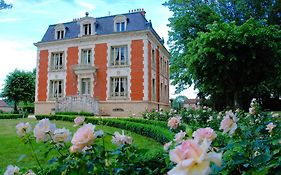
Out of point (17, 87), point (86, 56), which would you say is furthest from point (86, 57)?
point (17, 87)

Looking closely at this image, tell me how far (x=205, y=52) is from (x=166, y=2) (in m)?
9.56

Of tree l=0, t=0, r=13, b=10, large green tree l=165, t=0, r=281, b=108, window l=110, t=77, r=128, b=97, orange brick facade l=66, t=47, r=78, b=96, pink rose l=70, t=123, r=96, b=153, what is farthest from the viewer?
orange brick facade l=66, t=47, r=78, b=96

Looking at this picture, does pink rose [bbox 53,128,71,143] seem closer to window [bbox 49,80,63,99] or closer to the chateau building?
the chateau building

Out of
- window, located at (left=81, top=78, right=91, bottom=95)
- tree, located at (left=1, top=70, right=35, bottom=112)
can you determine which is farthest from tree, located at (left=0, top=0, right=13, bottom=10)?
tree, located at (left=1, top=70, right=35, bottom=112)

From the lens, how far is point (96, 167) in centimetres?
165

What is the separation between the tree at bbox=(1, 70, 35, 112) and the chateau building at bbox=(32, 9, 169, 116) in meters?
9.55

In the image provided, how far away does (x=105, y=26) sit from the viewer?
2489cm

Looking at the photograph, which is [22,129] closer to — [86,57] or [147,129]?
[147,129]

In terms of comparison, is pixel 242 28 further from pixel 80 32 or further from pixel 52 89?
pixel 52 89

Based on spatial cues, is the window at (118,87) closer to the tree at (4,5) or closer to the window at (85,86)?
the window at (85,86)

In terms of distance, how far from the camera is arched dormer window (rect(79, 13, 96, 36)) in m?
24.9

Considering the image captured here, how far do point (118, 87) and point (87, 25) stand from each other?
20.7ft

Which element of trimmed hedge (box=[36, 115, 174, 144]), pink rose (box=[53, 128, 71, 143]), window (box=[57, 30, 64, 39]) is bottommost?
trimmed hedge (box=[36, 115, 174, 144])

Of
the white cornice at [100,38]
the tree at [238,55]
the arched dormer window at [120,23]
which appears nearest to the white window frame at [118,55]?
the white cornice at [100,38]
